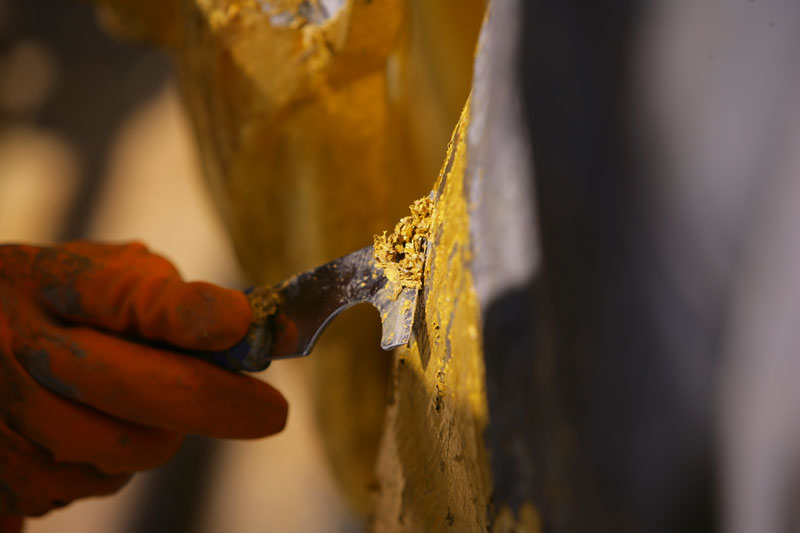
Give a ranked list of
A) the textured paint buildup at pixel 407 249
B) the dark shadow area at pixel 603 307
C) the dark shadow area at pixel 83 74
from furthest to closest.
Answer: the dark shadow area at pixel 83 74 → the textured paint buildup at pixel 407 249 → the dark shadow area at pixel 603 307

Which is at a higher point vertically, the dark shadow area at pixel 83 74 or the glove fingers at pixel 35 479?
the dark shadow area at pixel 83 74

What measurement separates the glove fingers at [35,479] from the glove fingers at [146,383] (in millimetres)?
81

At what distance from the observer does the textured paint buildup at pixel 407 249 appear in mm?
373

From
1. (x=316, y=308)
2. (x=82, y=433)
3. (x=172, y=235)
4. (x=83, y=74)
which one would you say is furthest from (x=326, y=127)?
(x=83, y=74)

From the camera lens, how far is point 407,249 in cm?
38

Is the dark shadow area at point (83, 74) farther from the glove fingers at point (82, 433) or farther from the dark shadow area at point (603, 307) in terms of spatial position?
the dark shadow area at point (603, 307)

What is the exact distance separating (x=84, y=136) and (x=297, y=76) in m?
0.96

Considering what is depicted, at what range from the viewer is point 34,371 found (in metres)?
0.48

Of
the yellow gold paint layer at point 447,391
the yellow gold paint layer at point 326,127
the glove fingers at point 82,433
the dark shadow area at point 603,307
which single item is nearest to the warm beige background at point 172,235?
the yellow gold paint layer at point 326,127

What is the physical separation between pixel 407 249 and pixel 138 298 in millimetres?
250

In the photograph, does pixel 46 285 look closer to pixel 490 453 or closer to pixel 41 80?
pixel 490 453

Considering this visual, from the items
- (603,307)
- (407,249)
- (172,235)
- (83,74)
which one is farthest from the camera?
(83,74)

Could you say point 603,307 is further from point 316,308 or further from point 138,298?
point 138,298

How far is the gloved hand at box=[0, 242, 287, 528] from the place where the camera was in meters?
0.48
